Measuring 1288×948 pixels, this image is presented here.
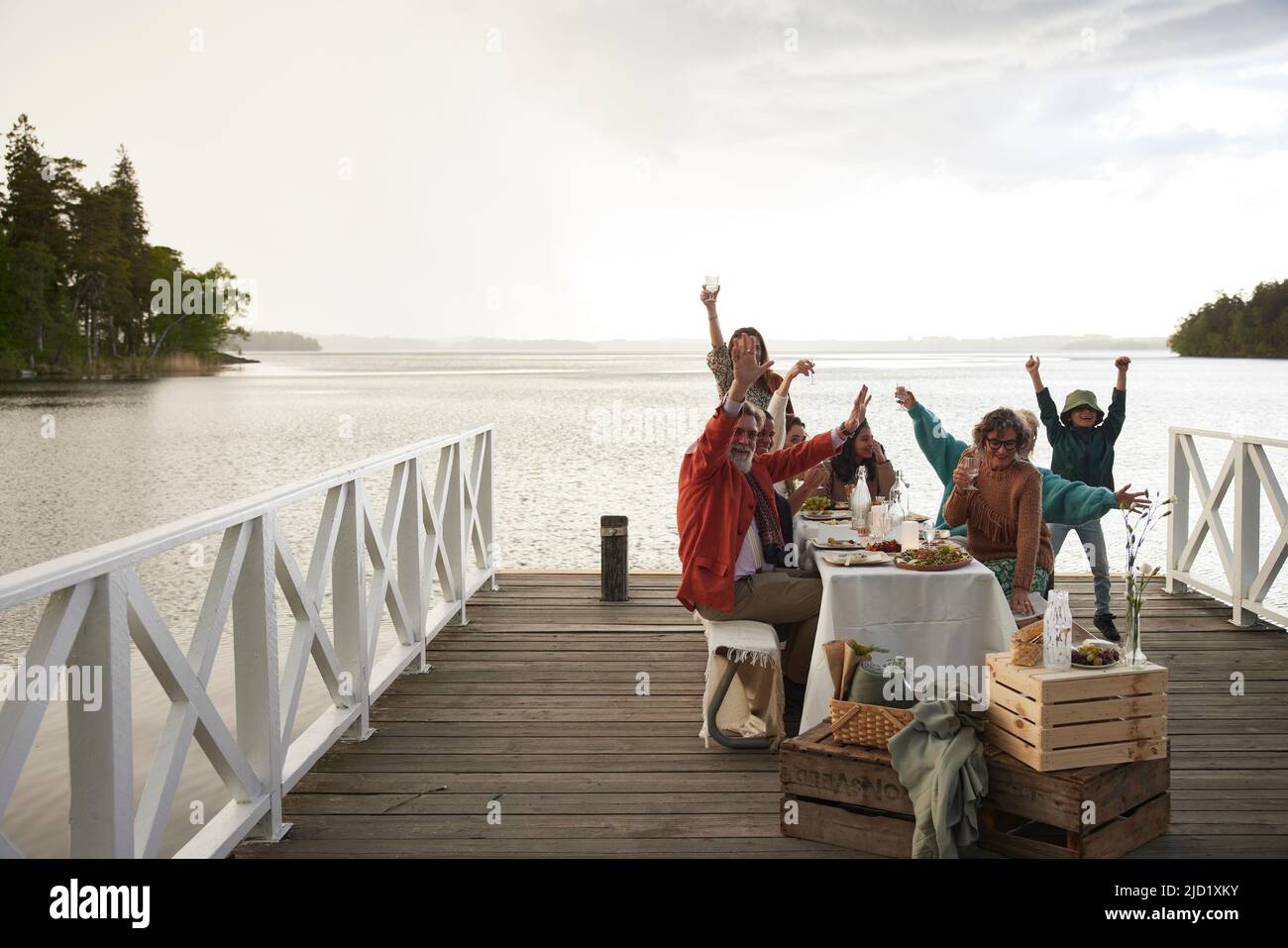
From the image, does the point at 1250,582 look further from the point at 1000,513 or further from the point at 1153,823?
the point at 1153,823

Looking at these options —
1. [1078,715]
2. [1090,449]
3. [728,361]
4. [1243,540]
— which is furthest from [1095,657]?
[728,361]

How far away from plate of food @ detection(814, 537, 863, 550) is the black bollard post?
270 cm

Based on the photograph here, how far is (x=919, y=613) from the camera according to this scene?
15.6ft

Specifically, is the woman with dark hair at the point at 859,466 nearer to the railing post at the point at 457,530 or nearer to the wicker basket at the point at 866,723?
the railing post at the point at 457,530

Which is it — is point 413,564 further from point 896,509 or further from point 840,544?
point 896,509

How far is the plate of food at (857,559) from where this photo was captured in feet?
15.9

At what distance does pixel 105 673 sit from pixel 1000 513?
413cm

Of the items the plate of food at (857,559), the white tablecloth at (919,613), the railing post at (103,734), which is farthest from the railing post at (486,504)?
the railing post at (103,734)

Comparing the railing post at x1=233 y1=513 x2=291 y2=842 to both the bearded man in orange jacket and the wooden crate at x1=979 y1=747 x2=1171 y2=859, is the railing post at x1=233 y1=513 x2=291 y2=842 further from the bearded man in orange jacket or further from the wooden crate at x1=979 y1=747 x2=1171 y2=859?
the wooden crate at x1=979 y1=747 x2=1171 y2=859

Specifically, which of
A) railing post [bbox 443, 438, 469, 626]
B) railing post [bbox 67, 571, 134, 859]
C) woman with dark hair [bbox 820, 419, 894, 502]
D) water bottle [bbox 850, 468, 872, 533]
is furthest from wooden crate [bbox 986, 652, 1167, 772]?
railing post [bbox 443, 438, 469, 626]

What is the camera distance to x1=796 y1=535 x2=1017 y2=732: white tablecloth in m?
4.71

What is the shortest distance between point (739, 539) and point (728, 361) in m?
2.88

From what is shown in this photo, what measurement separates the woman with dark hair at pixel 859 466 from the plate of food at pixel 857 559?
73.1 inches

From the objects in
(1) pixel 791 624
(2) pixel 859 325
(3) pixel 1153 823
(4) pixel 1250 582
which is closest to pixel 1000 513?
(1) pixel 791 624
